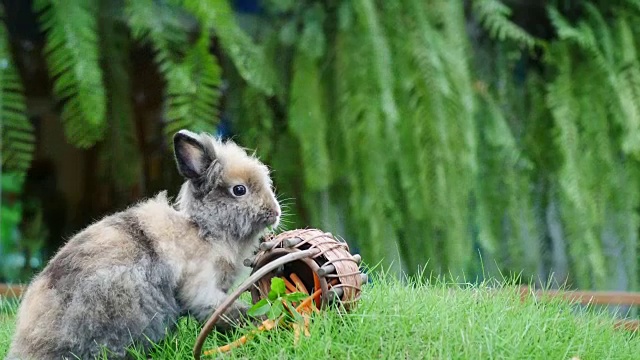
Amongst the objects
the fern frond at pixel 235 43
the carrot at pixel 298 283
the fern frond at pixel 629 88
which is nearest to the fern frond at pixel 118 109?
the fern frond at pixel 235 43

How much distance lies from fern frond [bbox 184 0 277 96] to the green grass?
80cm

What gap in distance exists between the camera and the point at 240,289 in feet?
4.16

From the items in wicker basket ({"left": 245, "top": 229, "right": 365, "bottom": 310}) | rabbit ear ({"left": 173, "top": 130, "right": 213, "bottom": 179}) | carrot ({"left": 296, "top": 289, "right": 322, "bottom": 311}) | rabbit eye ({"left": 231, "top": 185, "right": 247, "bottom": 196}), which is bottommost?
carrot ({"left": 296, "top": 289, "right": 322, "bottom": 311})

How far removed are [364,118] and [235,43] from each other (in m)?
0.48

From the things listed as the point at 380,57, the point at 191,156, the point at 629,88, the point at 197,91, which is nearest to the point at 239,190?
the point at 191,156

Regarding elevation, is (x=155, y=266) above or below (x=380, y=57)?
below

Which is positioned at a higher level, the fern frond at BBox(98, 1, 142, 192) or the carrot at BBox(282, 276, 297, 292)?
the fern frond at BBox(98, 1, 142, 192)

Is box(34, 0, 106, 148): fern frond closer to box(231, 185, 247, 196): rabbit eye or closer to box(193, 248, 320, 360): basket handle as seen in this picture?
box(231, 185, 247, 196): rabbit eye

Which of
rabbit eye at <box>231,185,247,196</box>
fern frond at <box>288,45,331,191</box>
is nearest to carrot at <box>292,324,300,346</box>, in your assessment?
→ rabbit eye at <box>231,185,247,196</box>

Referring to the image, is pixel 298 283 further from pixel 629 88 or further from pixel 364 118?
pixel 629 88

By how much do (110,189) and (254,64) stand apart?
84 centimetres

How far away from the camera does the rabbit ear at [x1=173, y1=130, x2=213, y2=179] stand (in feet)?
4.83

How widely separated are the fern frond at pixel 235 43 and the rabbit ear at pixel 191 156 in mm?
608

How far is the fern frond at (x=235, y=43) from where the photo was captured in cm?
199
